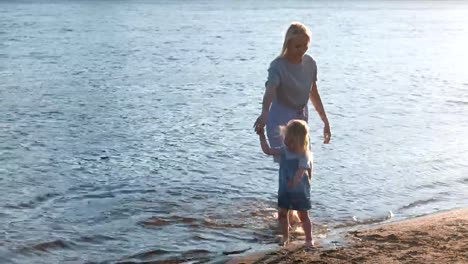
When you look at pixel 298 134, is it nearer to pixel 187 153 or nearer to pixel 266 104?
pixel 266 104

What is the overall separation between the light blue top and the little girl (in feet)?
0.99

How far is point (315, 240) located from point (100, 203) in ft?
7.79

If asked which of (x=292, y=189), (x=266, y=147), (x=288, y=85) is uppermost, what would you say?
(x=288, y=85)

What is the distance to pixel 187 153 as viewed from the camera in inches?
423

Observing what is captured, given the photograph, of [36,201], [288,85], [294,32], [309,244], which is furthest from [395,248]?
[36,201]

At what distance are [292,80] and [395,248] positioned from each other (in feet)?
4.93

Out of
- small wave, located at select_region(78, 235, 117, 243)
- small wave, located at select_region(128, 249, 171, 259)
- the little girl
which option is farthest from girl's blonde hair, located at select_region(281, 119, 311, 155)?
small wave, located at select_region(78, 235, 117, 243)

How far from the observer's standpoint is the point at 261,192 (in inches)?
351

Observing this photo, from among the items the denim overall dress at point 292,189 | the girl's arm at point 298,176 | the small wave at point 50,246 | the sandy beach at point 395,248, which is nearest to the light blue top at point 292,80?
the denim overall dress at point 292,189

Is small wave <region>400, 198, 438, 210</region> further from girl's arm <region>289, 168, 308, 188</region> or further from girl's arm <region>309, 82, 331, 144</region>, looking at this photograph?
girl's arm <region>289, 168, 308, 188</region>

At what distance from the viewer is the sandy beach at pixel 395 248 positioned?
625 cm

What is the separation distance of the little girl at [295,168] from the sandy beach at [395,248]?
0.32 metres

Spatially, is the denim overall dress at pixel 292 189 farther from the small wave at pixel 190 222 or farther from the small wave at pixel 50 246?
the small wave at pixel 50 246

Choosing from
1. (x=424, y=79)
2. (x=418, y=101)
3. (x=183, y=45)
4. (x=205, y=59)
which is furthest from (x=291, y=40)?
(x=183, y=45)
